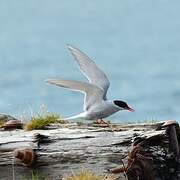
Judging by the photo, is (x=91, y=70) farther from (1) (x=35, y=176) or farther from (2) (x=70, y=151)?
(1) (x=35, y=176)

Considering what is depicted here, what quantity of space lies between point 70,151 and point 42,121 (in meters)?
1.25

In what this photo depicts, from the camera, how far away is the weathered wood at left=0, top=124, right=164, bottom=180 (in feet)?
33.9

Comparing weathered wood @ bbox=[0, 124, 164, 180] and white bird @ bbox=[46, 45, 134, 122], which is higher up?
white bird @ bbox=[46, 45, 134, 122]

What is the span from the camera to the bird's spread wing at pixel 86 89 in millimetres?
11766

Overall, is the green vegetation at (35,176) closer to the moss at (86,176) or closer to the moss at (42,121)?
the moss at (86,176)

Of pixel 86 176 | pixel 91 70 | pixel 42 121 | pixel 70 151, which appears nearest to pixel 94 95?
pixel 91 70

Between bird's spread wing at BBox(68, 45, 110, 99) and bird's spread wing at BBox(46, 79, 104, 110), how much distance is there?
0.33ft

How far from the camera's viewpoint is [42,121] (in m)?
11.6

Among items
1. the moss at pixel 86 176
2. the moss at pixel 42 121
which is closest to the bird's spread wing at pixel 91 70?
→ the moss at pixel 42 121

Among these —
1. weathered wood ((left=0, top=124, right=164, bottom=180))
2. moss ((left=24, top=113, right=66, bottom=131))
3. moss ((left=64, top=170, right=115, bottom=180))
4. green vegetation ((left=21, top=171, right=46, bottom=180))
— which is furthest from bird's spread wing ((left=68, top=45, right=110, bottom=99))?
moss ((left=64, top=170, right=115, bottom=180))

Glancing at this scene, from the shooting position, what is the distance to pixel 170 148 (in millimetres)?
10305

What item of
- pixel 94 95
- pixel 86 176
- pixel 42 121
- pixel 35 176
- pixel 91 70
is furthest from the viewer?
pixel 91 70

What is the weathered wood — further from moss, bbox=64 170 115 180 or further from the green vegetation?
moss, bbox=64 170 115 180

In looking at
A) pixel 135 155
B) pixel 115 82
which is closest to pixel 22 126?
pixel 135 155
